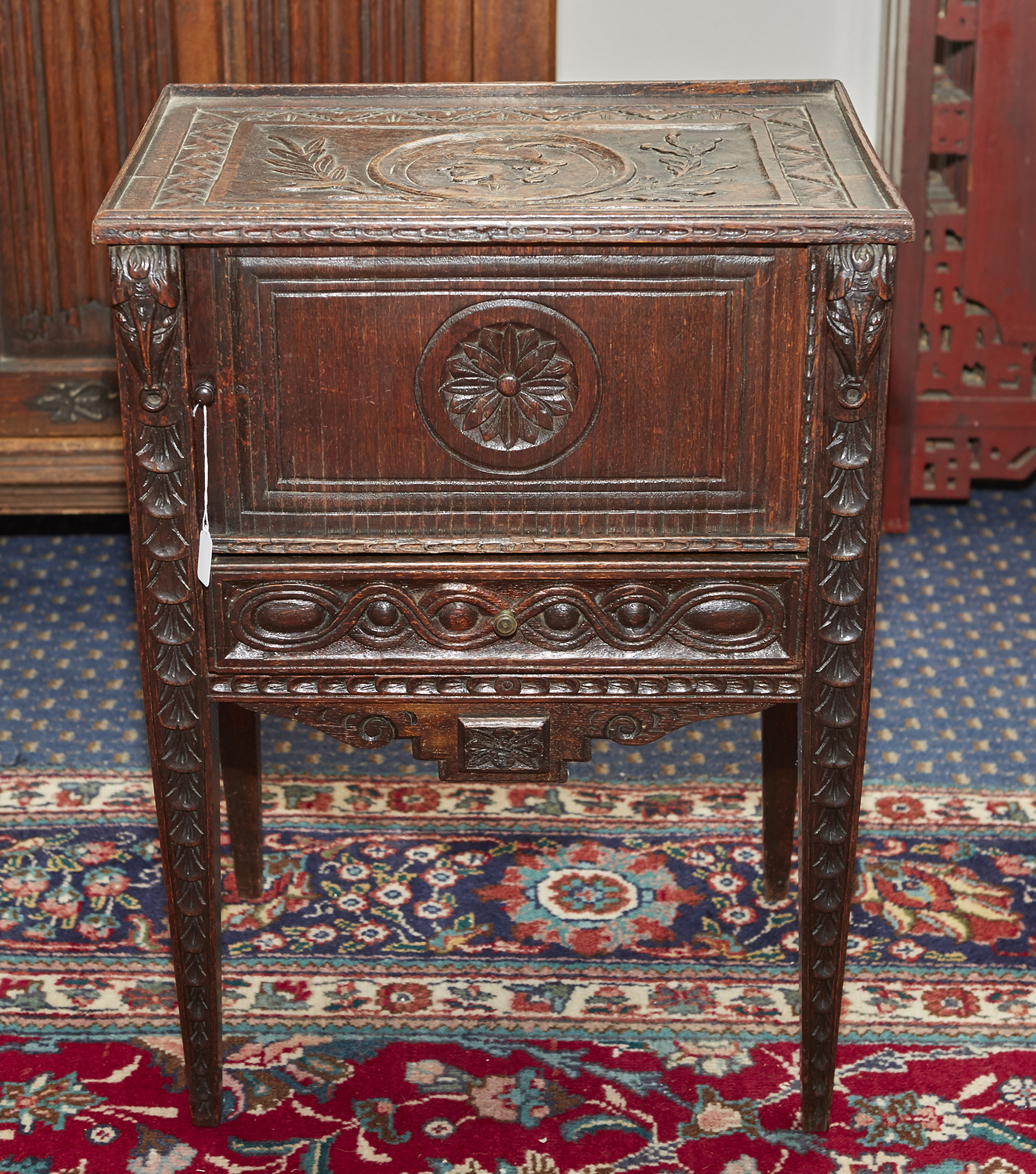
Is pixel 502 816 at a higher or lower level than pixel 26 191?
lower

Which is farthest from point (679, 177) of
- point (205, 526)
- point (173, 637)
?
point (173, 637)

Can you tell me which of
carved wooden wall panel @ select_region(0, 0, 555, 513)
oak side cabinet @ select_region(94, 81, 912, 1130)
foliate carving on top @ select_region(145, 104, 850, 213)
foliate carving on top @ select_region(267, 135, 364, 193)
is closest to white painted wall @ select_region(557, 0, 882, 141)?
carved wooden wall panel @ select_region(0, 0, 555, 513)

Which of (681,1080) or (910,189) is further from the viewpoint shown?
(910,189)

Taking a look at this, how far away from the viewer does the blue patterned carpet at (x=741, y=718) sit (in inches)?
108

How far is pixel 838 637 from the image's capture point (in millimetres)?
1686

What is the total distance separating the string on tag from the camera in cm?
160

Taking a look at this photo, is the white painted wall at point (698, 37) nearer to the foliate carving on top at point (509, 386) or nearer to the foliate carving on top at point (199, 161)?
the foliate carving on top at point (199, 161)

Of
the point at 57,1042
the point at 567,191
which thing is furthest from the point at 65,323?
the point at 567,191

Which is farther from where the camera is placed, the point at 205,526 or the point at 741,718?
the point at 741,718

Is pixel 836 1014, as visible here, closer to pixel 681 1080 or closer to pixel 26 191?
pixel 681 1080

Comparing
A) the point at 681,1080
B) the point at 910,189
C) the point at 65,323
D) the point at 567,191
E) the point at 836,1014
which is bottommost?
the point at 681,1080

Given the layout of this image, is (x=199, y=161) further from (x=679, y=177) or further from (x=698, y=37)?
(x=698, y=37)

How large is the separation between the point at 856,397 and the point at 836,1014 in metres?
0.80

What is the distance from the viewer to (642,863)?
247cm
